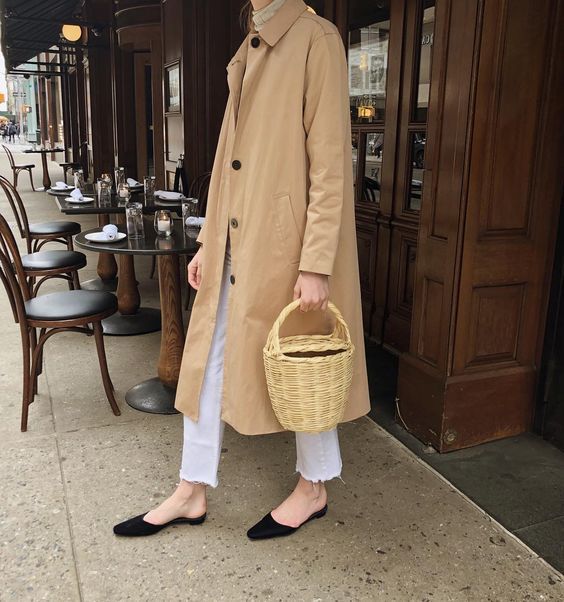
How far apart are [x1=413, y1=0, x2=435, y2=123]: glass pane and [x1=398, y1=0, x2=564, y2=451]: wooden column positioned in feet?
3.14

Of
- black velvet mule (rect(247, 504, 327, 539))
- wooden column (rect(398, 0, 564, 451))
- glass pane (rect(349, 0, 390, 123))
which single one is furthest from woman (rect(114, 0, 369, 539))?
glass pane (rect(349, 0, 390, 123))

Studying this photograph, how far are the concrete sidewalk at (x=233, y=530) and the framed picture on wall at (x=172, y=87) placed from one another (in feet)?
13.6

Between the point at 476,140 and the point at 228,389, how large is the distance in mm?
1400

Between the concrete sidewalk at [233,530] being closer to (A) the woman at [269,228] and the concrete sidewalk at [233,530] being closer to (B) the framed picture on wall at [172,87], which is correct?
(A) the woman at [269,228]

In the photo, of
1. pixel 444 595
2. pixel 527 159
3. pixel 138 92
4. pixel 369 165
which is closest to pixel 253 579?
pixel 444 595

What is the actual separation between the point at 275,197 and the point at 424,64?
7.05 ft

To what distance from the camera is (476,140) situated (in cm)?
249

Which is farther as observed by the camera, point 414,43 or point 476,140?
point 414,43

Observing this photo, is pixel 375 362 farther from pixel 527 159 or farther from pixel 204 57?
pixel 204 57

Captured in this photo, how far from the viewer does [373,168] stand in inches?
164

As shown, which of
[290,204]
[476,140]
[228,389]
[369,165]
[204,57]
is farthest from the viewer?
[204,57]

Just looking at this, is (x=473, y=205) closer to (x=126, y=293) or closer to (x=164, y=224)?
(x=164, y=224)

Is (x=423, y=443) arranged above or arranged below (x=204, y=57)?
below

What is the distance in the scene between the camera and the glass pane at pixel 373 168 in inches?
160
